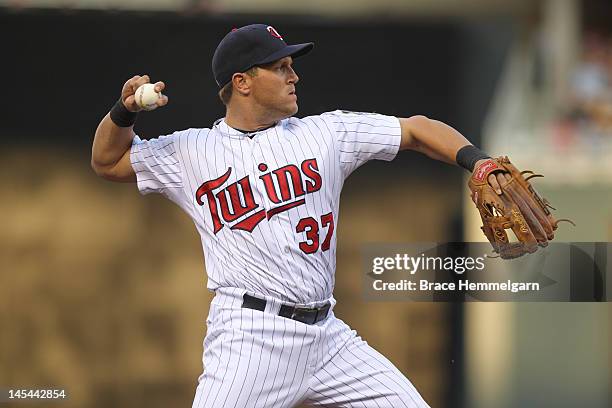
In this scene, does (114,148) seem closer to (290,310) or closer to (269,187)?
(269,187)

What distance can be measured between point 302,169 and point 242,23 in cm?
215

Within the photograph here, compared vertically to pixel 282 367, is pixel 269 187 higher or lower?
higher

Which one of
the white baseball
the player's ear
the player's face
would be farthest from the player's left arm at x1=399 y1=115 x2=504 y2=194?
the white baseball

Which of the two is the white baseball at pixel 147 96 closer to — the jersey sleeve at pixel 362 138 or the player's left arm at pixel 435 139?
the jersey sleeve at pixel 362 138

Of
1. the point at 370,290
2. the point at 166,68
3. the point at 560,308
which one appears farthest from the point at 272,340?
the point at 560,308

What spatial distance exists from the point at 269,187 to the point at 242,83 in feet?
1.08

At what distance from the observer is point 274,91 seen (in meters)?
2.85

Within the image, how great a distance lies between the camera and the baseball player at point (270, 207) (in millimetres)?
2703


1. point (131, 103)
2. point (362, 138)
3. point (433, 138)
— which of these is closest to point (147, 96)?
point (131, 103)

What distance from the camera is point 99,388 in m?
4.86

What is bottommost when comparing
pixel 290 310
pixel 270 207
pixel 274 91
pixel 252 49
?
pixel 290 310

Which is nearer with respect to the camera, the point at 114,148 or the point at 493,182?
the point at 493,182

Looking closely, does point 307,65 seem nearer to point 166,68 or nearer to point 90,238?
point 166,68

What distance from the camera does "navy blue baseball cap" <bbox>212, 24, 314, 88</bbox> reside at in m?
2.84
